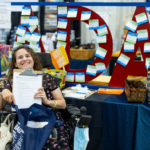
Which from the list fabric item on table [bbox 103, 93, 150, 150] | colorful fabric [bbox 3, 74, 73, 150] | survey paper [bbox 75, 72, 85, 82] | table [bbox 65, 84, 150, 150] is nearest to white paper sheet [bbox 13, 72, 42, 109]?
colorful fabric [bbox 3, 74, 73, 150]

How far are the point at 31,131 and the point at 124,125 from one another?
811 mm

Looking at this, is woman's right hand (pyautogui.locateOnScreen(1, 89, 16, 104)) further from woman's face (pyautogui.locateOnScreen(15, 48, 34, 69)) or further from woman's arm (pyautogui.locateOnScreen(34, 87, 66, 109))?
woman's face (pyautogui.locateOnScreen(15, 48, 34, 69))

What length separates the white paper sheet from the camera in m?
1.46

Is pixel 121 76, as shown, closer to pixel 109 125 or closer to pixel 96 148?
pixel 109 125

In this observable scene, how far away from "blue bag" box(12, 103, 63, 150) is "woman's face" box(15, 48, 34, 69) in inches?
20.6

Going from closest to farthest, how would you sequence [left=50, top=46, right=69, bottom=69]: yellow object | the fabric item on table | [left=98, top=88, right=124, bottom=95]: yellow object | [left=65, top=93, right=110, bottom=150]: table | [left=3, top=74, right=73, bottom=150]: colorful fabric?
[left=3, top=74, right=73, bottom=150]: colorful fabric, the fabric item on table, [left=65, top=93, right=110, bottom=150]: table, [left=98, top=88, right=124, bottom=95]: yellow object, [left=50, top=46, right=69, bottom=69]: yellow object

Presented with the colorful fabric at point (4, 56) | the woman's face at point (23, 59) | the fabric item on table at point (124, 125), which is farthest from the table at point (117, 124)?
the colorful fabric at point (4, 56)

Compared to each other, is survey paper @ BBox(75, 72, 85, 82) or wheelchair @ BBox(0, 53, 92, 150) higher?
survey paper @ BBox(75, 72, 85, 82)

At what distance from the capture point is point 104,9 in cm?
529

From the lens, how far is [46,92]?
1706mm

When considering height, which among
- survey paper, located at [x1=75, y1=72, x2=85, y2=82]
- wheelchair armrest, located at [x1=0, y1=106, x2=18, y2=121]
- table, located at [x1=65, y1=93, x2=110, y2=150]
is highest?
survey paper, located at [x1=75, y1=72, x2=85, y2=82]

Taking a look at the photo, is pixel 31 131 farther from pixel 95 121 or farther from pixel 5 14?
pixel 5 14

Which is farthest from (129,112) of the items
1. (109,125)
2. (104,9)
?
(104,9)

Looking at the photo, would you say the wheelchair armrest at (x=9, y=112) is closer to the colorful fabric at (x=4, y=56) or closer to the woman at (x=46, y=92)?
the woman at (x=46, y=92)
